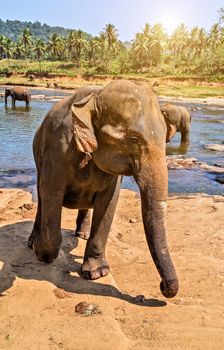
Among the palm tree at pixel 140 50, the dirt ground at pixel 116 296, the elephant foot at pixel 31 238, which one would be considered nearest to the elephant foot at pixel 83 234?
the dirt ground at pixel 116 296

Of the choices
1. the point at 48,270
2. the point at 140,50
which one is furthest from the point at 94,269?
the point at 140,50

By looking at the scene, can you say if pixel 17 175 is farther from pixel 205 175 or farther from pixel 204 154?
pixel 204 154

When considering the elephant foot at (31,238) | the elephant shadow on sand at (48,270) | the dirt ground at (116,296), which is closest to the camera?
the dirt ground at (116,296)

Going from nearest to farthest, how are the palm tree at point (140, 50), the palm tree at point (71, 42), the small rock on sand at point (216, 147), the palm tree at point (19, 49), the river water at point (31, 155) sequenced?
the river water at point (31, 155) < the small rock on sand at point (216, 147) < the palm tree at point (140, 50) < the palm tree at point (71, 42) < the palm tree at point (19, 49)

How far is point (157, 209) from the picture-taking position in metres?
3.79

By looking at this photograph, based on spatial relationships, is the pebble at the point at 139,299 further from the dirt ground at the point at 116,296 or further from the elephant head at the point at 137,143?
the elephant head at the point at 137,143

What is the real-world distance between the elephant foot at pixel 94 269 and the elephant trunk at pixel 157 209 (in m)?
1.35

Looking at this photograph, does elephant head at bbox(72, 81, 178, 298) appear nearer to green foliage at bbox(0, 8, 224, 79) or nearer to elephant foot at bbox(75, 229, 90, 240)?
elephant foot at bbox(75, 229, 90, 240)

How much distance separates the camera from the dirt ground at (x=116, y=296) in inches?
146

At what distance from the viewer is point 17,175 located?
11.7 m

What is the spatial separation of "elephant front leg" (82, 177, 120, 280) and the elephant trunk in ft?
3.98

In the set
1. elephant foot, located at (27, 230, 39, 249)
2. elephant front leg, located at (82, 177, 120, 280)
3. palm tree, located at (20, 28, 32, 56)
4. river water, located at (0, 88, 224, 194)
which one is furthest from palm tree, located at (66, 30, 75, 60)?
elephant front leg, located at (82, 177, 120, 280)

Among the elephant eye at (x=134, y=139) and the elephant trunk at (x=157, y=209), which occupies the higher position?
the elephant eye at (x=134, y=139)

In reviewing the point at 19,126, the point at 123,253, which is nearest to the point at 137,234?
the point at 123,253
